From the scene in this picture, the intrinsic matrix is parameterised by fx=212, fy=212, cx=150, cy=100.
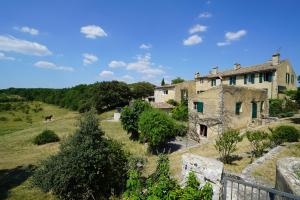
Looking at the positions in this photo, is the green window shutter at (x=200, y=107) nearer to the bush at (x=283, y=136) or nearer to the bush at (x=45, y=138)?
the bush at (x=283, y=136)

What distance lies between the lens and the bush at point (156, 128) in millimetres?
21594

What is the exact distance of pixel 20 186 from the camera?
15828 mm

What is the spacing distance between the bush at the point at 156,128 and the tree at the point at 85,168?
30.4 feet

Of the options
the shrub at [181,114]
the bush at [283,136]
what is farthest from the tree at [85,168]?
the shrub at [181,114]

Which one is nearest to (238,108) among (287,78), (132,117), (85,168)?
(132,117)

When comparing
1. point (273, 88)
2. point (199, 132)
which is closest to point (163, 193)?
point (199, 132)

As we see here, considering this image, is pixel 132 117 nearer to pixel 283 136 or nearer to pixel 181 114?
pixel 181 114

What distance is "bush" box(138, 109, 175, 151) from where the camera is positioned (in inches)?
850

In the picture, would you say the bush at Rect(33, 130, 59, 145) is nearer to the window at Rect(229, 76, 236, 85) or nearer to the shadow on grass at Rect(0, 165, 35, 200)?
the shadow on grass at Rect(0, 165, 35, 200)

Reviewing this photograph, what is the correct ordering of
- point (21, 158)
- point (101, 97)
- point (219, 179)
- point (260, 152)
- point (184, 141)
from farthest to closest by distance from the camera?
1. point (101, 97)
2. point (184, 141)
3. point (21, 158)
4. point (260, 152)
5. point (219, 179)

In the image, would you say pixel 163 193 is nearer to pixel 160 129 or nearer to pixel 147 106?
pixel 160 129

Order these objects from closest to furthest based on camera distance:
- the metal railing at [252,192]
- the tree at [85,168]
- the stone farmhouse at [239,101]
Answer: the metal railing at [252,192]
the tree at [85,168]
the stone farmhouse at [239,101]

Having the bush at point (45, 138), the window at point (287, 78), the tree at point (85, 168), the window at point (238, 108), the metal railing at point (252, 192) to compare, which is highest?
the window at point (287, 78)

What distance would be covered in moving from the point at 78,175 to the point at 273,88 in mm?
27707
